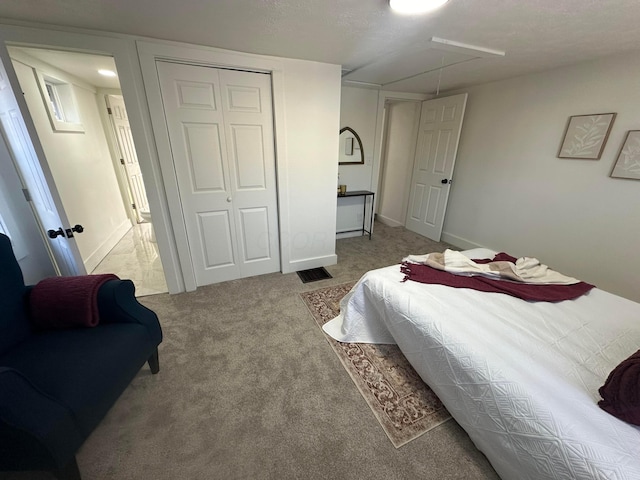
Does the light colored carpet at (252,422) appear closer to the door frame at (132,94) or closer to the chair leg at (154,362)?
the chair leg at (154,362)

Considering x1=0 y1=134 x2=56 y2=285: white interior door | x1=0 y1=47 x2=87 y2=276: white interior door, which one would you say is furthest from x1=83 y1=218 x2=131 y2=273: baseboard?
x1=0 y1=47 x2=87 y2=276: white interior door

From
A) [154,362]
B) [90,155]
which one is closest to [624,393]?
[154,362]

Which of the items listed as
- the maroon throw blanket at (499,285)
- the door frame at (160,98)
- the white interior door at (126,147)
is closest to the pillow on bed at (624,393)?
the maroon throw blanket at (499,285)

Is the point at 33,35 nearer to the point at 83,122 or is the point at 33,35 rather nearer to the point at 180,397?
the point at 83,122

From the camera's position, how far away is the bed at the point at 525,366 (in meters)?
0.83

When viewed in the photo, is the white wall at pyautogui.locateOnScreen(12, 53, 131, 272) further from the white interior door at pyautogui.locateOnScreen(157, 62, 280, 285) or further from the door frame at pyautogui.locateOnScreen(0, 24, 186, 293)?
the white interior door at pyautogui.locateOnScreen(157, 62, 280, 285)

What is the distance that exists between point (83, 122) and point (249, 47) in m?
2.77

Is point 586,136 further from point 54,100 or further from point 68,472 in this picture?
point 54,100

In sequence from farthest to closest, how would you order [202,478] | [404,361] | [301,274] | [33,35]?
[301,274]
[404,361]
[33,35]
[202,478]

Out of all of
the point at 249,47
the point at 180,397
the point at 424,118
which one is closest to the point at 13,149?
the point at 249,47

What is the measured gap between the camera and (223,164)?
234 centimetres

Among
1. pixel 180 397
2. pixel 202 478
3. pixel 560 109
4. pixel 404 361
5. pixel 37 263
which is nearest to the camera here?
pixel 202 478

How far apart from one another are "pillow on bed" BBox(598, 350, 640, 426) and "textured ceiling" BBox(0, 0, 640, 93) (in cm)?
178

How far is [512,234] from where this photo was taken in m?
3.06
